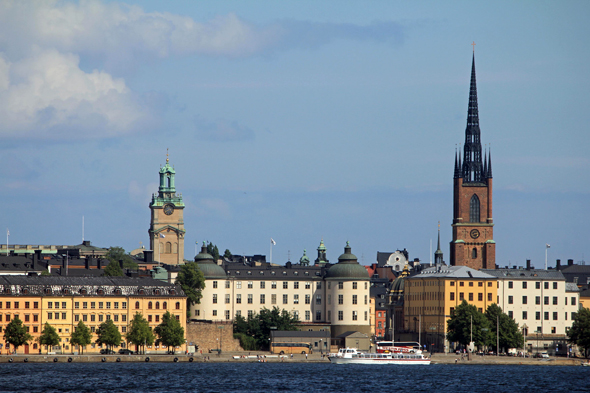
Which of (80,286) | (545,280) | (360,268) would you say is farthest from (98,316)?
(545,280)

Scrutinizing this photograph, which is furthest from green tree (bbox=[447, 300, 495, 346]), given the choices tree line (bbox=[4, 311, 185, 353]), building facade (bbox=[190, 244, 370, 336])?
tree line (bbox=[4, 311, 185, 353])

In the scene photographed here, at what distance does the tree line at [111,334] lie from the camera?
15612 centimetres

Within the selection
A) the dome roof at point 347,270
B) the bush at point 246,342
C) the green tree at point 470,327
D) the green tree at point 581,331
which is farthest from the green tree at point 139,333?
the green tree at point 581,331

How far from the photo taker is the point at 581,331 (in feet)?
552

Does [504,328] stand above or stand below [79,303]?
below

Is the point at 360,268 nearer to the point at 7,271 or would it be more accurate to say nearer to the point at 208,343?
the point at 208,343

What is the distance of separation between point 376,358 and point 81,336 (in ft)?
123

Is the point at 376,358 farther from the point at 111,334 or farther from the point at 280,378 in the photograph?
the point at 280,378

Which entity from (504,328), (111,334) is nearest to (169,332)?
(111,334)

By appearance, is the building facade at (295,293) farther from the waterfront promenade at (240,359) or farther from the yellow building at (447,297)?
the waterfront promenade at (240,359)

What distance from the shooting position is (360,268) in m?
190

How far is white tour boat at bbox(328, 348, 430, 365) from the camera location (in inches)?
6594

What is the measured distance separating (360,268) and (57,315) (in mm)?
45902

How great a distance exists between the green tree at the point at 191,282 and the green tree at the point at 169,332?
16.8 m
